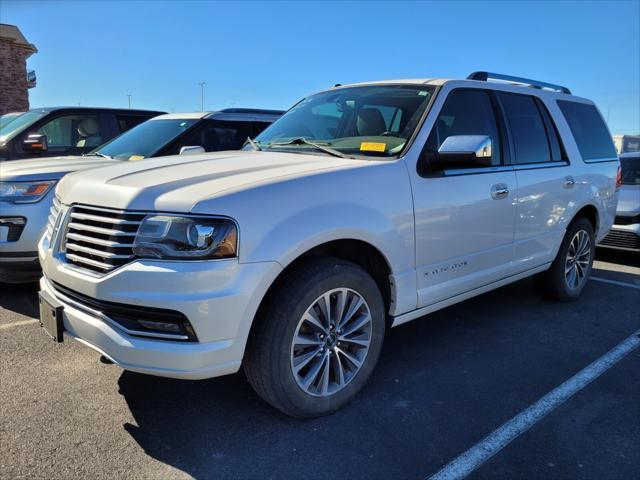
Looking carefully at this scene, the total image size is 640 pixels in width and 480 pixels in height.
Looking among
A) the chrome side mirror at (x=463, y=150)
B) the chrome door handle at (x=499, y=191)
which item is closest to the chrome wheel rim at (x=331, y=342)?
the chrome side mirror at (x=463, y=150)

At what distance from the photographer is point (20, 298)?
4.83 metres

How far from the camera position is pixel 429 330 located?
169 inches

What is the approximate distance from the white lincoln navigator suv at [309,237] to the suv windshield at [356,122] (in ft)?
0.05

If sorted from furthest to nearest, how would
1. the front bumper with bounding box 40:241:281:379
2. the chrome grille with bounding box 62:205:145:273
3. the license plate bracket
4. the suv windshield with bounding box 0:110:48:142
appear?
the suv windshield with bounding box 0:110:48:142
the license plate bracket
the chrome grille with bounding box 62:205:145:273
the front bumper with bounding box 40:241:281:379

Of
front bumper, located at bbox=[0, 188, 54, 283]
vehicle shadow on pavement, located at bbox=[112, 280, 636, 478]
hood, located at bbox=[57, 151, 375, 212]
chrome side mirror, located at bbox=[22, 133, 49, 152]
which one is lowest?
vehicle shadow on pavement, located at bbox=[112, 280, 636, 478]

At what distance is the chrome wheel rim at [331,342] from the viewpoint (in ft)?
9.01

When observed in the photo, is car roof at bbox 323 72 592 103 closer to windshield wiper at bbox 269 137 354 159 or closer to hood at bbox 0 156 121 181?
windshield wiper at bbox 269 137 354 159

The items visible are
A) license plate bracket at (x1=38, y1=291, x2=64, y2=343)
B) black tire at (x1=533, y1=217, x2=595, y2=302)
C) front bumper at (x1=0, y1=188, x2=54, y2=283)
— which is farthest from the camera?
black tire at (x1=533, y1=217, x2=595, y2=302)

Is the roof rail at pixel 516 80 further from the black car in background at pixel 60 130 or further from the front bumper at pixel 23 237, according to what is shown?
the black car in background at pixel 60 130

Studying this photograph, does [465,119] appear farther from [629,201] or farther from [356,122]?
[629,201]

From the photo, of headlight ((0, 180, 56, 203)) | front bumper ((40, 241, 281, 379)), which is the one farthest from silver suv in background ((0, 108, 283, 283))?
front bumper ((40, 241, 281, 379))

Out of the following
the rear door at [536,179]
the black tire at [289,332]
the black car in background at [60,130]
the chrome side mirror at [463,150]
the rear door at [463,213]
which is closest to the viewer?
the black tire at [289,332]

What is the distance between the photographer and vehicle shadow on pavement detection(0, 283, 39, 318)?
14.8ft

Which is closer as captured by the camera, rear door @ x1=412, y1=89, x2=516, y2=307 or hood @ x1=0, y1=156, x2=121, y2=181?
rear door @ x1=412, y1=89, x2=516, y2=307
